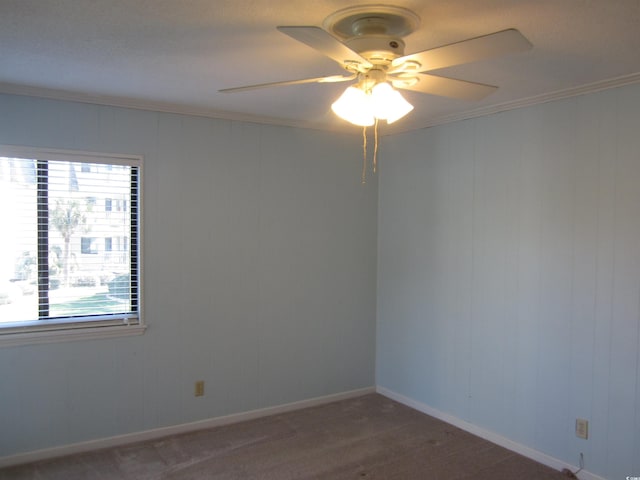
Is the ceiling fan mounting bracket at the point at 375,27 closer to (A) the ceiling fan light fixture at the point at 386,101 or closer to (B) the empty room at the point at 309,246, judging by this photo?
(B) the empty room at the point at 309,246

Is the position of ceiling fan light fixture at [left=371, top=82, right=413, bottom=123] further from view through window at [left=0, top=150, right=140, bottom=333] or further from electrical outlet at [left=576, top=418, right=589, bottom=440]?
electrical outlet at [left=576, top=418, right=589, bottom=440]

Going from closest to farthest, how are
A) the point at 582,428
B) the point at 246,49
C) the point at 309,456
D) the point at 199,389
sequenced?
the point at 246,49 → the point at 582,428 → the point at 309,456 → the point at 199,389

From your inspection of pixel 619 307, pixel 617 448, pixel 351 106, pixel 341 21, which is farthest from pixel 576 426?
pixel 341 21

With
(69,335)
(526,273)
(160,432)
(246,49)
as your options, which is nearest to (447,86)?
(246,49)

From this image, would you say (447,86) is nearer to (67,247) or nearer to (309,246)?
(309,246)

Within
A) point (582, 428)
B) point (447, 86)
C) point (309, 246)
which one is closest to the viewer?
point (447, 86)

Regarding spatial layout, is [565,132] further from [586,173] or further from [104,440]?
[104,440]

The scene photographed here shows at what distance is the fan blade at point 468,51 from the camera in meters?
1.58

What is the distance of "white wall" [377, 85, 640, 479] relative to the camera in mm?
2803

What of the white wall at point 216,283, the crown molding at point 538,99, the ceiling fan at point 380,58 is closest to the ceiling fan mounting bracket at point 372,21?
the ceiling fan at point 380,58

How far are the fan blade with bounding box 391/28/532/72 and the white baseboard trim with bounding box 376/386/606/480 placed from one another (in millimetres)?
2545

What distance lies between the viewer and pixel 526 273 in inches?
129

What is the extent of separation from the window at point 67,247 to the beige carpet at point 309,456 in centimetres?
81

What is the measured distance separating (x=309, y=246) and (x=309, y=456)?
5.31 ft
